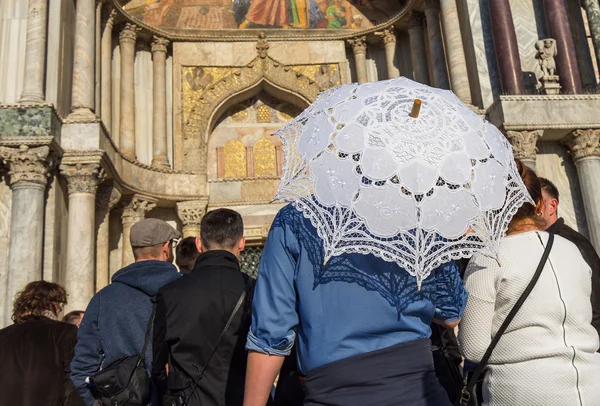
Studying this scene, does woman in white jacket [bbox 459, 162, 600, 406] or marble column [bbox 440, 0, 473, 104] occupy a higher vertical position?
marble column [bbox 440, 0, 473, 104]

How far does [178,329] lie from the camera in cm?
257

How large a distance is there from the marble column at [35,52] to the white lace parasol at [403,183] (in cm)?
838

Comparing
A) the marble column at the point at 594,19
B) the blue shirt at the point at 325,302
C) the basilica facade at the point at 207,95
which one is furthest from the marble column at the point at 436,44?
the blue shirt at the point at 325,302

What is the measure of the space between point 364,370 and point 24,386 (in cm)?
264

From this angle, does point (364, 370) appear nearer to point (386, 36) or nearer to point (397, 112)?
point (397, 112)

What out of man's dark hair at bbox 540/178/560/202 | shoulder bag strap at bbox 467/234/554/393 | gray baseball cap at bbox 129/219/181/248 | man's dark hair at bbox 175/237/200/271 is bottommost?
shoulder bag strap at bbox 467/234/554/393

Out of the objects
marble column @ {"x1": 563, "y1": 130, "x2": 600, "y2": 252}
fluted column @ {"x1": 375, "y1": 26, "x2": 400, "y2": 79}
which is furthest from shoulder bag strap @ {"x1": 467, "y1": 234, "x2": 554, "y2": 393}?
fluted column @ {"x1": 375, "y1": 26, "x2": 400, "y2": 79}

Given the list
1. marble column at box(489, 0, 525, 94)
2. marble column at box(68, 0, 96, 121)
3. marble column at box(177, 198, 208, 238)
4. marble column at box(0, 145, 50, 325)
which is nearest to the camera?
marble column at box(0, 145, 50, 325)

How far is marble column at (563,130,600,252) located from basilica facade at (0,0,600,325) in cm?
3

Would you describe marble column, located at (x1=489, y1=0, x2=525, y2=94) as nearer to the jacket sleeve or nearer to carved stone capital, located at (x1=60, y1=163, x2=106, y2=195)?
carved stone capital, located at (x1=60, y1=163, x2=106, y2=195)

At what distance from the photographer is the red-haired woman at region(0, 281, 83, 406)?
3.51 m

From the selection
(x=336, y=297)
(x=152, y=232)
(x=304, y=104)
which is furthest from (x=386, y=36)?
(x=336, y=297)

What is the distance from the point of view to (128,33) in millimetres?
12781

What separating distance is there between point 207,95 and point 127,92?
1.89 meters
